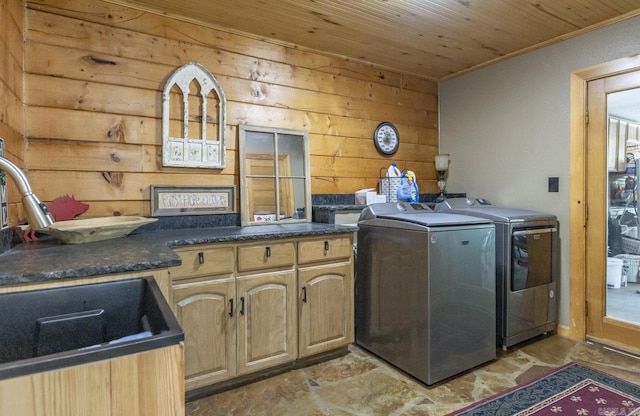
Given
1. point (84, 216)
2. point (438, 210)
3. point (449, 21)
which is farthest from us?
point (438, 210)

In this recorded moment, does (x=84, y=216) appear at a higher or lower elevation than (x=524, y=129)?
lower

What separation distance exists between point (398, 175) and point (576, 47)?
157cm

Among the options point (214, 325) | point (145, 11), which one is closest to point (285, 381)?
point (214, 325)

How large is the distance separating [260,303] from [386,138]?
196 centimetres

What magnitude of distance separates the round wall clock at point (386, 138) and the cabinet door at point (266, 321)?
1.62 m

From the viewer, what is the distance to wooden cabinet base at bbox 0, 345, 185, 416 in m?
0.60

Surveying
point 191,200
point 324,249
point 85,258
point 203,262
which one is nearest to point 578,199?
point 324,249

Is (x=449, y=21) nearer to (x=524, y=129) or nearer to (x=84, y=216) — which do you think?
(x=524, y=129)

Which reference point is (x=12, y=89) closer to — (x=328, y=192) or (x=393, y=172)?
(x=328, y=192)

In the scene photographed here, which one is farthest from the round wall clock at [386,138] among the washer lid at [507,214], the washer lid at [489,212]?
the washer lid at [507,214]

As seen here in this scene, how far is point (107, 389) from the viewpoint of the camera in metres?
0.65

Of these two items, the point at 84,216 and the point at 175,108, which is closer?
the point at 84,216

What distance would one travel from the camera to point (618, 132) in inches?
101

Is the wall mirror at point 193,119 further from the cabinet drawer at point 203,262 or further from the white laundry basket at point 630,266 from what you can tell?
the white laundry basket at point 630,266
